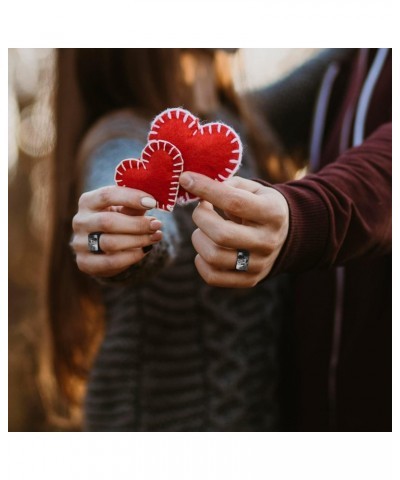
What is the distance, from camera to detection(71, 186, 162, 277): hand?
1.38ft

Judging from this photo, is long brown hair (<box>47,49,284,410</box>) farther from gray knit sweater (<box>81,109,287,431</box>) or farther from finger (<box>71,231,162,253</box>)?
finger (<box>71,231,162,253</box>)

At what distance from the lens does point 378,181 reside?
0.52 m

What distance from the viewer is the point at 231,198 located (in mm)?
382

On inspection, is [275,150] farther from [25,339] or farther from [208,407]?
[25,339]

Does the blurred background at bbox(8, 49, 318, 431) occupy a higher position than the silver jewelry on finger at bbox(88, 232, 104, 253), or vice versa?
the blurred background at bbox(8, 49, 318, 431)

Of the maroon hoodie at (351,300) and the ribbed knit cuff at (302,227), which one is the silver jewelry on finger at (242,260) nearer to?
the ribbed knit cuff at (302,227)

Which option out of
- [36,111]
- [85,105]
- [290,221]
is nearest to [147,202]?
[290,221]

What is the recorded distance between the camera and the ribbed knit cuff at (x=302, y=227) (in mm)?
423

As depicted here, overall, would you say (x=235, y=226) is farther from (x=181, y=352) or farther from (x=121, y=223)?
(x=181, y=352)

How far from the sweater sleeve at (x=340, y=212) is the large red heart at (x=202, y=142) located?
1.9 inches

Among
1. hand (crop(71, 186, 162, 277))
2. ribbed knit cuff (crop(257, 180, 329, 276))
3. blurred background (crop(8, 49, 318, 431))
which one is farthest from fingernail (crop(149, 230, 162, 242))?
blurred background (crop(8, 49, 318, 431))

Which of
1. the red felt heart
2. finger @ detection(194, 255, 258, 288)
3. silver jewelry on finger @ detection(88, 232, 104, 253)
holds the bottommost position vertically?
finger @ detection(194, 255, 258, 288)

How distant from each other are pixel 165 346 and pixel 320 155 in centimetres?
39
